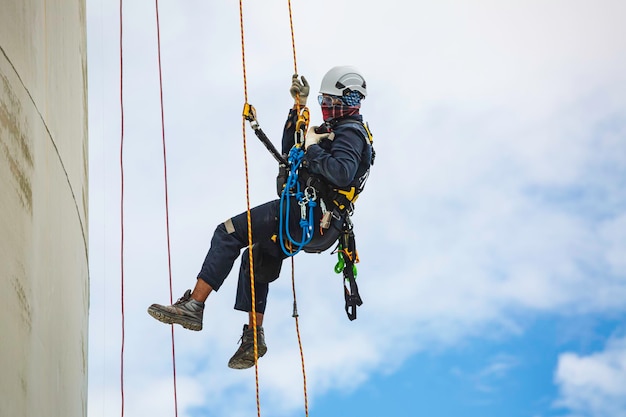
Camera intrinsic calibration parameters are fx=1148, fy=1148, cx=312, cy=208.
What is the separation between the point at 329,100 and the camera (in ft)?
24.2

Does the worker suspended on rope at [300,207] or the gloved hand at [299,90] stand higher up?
the gloved hand at [299,90]

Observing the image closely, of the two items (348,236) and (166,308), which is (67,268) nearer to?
(166,308)

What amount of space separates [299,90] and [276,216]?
82 cm

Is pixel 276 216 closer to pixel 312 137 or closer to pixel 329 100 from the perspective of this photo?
pixel 312 137

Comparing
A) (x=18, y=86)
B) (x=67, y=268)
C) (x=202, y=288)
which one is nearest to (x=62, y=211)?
(x=67, y=268)

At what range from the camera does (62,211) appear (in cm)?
682

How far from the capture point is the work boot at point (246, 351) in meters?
7.43

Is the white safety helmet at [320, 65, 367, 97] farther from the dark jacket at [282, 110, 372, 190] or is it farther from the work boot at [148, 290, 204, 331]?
the work boot at [148, 290, 204, 331]

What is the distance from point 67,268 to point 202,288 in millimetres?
845

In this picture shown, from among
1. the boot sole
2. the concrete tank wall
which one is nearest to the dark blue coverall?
the boot sole

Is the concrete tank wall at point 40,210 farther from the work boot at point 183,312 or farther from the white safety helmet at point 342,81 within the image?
the white safety helmet at point 342,81

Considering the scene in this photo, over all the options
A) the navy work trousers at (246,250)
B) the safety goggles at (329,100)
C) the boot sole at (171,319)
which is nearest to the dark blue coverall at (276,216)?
the navy work trousers at (246,250)

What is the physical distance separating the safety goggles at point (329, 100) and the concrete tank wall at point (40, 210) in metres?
1.62

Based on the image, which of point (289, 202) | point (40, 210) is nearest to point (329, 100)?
point (289, 202)
